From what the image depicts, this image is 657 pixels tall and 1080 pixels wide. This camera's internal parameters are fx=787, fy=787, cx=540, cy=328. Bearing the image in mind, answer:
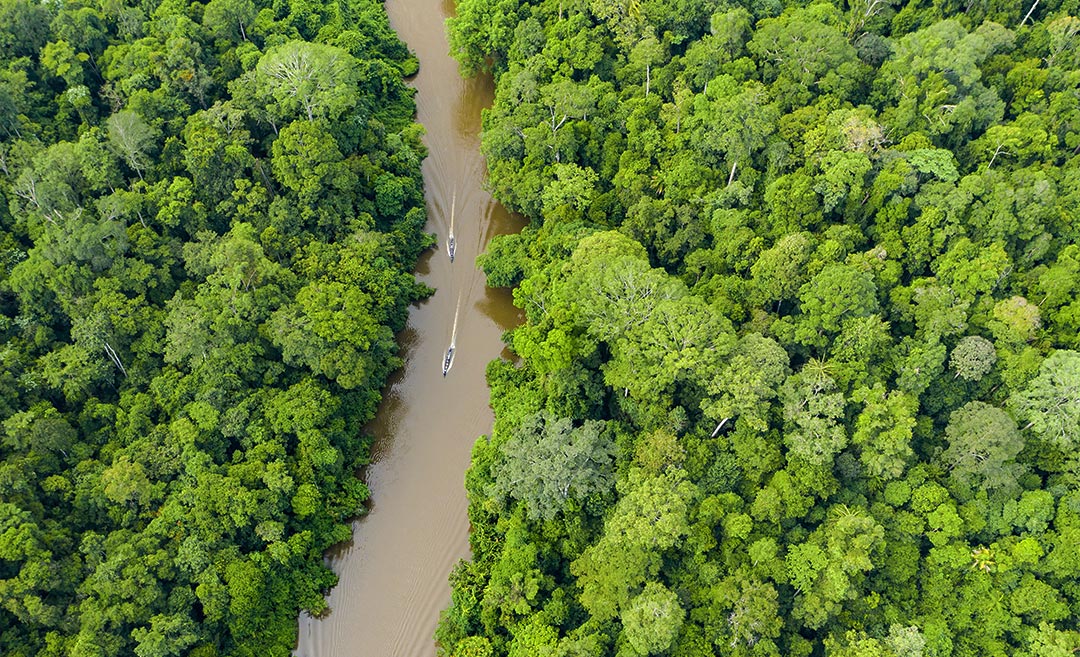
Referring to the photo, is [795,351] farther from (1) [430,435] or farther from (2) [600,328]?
(1) [430,435]

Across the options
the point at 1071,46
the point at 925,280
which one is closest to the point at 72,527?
the point at 925,280

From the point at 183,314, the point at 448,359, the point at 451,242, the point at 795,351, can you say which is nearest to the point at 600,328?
the point at 795,351

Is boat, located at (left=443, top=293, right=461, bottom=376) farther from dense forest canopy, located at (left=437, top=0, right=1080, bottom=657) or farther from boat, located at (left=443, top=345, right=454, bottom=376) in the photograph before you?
dense forest canopy, located at (left=437, top=0, right=1080, bottom=657)

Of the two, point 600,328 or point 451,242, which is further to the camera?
point 451,242

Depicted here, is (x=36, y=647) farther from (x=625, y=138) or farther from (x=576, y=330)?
(x=625, y=138)

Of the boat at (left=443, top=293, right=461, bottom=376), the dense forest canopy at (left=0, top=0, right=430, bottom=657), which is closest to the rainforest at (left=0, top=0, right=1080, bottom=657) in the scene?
the dense forest canopy at (left=0, top=0, right=430, bottom=657)

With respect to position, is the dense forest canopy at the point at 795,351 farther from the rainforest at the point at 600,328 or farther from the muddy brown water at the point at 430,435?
the muddy brown water at the point at 430,435
